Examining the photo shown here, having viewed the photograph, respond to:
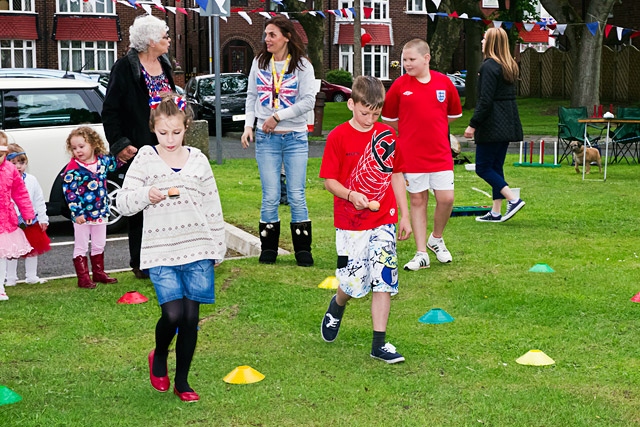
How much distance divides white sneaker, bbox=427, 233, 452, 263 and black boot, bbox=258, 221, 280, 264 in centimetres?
A: 132

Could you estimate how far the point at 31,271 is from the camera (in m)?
7.90

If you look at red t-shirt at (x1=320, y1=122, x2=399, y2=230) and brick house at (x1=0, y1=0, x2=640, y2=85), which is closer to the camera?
red t-shirt at (x1=320, y1=122, x2=399, y2=230)

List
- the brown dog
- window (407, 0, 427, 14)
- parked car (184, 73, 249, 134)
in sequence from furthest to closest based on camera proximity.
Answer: window (407, 0, 427, 14)
parked car (184, 73, 249, 134)
the brown dog

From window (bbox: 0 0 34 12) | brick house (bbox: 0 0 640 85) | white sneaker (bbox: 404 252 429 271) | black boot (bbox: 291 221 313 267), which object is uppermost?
window (bbox: 0 0 34 12)

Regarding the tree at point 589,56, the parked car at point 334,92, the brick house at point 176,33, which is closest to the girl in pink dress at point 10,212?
the tree at point 589,56

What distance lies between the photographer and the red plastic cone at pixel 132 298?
700cm

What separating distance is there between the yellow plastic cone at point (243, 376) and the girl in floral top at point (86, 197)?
9.36ft

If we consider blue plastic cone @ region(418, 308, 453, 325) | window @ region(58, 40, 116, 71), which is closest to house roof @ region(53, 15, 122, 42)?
window @ region(58, 40, 116, 71)

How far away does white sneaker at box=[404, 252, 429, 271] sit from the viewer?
7945 mm

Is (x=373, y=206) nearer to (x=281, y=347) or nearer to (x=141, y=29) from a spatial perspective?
(x=281, y=347)

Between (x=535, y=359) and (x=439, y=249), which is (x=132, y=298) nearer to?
(x=439, y=249)

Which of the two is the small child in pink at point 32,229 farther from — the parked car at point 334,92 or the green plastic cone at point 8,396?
the parked car at point 334,92

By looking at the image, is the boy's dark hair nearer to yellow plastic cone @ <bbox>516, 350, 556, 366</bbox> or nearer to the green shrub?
yellow plastic cone @ <bbox>516, 350, 556, 366</bbox>

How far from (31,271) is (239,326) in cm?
245
